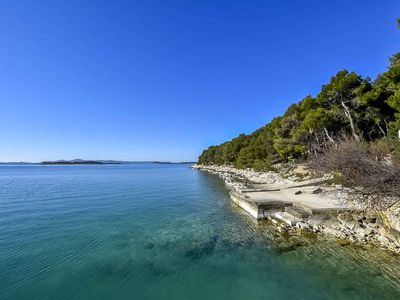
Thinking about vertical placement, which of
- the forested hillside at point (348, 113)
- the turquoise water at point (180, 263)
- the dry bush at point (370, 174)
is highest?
the forested hillside at point (348, 113)

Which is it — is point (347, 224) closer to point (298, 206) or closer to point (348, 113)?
point (298, 206)

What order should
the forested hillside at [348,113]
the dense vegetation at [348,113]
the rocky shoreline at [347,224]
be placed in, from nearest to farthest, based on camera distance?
1. the rocky shoreline at [347,224]
2. the dense vegetation at [348,113]
3. the forested hillside at [348,113]

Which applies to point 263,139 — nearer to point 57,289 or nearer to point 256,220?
point 256,220

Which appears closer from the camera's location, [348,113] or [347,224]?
[347,224]

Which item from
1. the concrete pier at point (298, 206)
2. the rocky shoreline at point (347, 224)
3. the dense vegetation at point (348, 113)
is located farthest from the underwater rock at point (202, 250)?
the dense vegetation at point (348, 113)

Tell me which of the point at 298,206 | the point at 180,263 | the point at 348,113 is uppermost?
the point at 348,113

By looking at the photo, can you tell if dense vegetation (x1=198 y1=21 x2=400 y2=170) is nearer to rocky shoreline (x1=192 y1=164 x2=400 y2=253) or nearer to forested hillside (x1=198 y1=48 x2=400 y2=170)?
forested hillside (x1=198 y1=48 x2=400 y2=170)

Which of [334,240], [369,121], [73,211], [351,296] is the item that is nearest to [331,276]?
[351,296]

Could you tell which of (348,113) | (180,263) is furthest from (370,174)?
(348,113)

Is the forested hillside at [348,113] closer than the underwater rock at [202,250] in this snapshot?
No

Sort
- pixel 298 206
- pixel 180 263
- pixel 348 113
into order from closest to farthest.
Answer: pixel 180 263, pixel 298 206, pixel 348 113

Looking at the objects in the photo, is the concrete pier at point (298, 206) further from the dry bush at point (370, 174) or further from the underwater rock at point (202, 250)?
the underwater rock at point (202, 250)

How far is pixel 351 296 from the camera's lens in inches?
232

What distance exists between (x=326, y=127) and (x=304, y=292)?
79.1 feet
